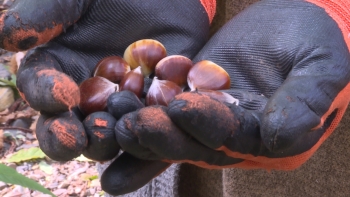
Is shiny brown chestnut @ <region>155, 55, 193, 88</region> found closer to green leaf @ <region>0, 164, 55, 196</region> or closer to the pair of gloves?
the pair of gloves

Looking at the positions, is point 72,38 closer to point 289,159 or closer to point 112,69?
point 112,69

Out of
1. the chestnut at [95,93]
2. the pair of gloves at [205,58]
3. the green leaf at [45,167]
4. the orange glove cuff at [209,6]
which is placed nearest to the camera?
the pair of gloves at [205,58]

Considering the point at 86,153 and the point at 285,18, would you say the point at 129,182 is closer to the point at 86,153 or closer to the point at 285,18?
the point at 86,153

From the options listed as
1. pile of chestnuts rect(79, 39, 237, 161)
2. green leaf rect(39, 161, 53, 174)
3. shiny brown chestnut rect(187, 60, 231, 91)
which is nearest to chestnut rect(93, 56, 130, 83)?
pile of chestnuts rect(79, 39, 237, 161)

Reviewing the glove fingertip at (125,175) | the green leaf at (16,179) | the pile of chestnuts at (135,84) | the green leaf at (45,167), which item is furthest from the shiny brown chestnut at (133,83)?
the green leaf at (45,167)

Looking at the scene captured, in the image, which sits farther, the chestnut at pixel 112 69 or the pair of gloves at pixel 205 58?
the chestnut at pixel 112 69

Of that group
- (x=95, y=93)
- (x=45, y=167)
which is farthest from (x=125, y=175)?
(x=45, y=167)

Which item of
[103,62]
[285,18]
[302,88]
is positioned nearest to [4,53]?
[103,62]

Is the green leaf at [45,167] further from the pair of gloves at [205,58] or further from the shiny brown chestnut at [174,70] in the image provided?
the shiny brown chestnut at [174,70]
